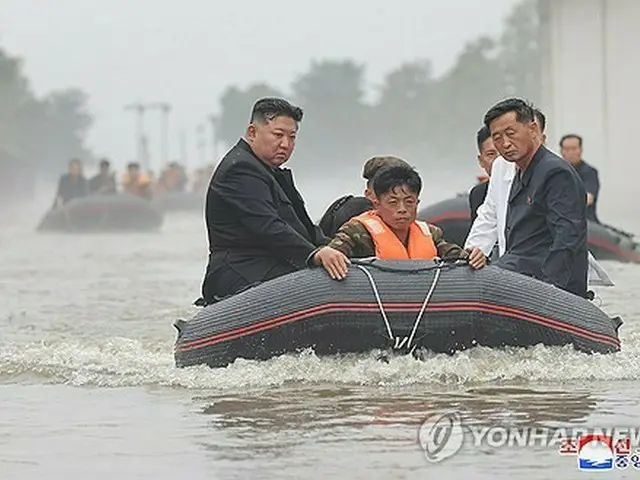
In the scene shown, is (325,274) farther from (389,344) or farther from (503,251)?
(503,251)

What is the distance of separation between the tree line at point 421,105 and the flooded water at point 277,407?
78622 millimetres

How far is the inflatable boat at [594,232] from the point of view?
18.0 m

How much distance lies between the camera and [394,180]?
934 centimetres

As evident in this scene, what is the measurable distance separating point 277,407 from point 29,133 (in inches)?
4091

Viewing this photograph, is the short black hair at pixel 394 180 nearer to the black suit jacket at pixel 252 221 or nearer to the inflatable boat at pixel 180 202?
the black suit jacket at pixel 252 221

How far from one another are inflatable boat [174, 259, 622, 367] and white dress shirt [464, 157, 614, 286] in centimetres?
99

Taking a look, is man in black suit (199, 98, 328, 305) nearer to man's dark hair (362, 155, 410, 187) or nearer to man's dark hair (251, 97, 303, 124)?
man's dark hair (251, 97, 303, 124)

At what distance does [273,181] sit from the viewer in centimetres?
969

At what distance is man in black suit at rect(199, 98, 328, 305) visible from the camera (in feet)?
31.5

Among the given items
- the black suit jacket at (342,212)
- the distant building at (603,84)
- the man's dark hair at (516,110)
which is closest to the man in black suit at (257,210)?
the black suit jacket at (342,212)

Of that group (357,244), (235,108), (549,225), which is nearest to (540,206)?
(549,225)

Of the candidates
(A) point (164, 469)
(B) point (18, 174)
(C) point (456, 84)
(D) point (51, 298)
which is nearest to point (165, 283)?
(D) point (51, 298)

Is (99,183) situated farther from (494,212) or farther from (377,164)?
(377,164)

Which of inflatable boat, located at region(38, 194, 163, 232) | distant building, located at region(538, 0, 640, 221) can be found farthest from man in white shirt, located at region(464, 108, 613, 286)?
distant building, located at region(538, 0, 640, 221)
